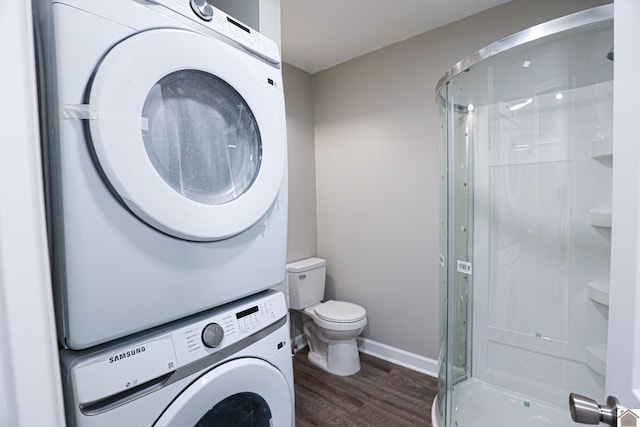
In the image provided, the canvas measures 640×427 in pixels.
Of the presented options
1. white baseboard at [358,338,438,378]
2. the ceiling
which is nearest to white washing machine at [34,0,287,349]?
the ceiling

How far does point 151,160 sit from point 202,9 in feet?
1.55

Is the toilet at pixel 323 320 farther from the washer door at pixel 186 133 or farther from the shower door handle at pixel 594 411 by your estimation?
the shower door handle at pixel 594 411

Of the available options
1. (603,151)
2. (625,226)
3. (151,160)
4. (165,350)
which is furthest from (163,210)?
(603,151)

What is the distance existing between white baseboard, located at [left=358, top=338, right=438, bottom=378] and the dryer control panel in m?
1.76

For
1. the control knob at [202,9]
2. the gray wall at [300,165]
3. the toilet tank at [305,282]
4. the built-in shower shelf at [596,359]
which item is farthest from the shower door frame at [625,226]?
the gray wall at [300,165]

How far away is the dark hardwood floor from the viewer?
1.80m

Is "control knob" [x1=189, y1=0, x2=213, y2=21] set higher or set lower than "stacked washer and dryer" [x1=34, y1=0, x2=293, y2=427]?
higher

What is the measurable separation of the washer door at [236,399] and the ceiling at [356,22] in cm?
198

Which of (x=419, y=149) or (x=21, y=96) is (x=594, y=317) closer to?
(x=419, y=149)

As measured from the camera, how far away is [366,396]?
6.59ft

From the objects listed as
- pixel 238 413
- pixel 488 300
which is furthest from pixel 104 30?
pixel 488 300

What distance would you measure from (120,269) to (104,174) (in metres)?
0.21

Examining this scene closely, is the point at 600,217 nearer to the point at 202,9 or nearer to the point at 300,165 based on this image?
the point at 202,9

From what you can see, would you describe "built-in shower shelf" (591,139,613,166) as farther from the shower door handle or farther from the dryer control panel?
the dryer control panel
